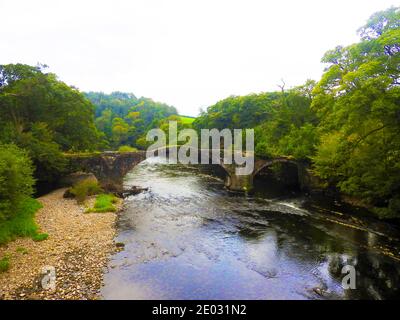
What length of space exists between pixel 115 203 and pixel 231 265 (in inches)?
719

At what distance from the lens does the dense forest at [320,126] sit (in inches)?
819

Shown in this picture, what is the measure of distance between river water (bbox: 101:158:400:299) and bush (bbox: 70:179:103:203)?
194 inches

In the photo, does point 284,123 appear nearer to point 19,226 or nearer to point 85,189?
point 85,189

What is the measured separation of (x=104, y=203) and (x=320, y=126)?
92.7 ft

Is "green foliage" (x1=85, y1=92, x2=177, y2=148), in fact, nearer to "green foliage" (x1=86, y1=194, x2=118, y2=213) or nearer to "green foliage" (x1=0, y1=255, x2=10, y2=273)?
"green foliage" (x1=86, y1=194, x2=118, y2=213)

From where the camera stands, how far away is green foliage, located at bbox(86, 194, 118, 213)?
93.6 ft

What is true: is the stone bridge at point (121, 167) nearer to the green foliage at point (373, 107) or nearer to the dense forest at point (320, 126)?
the dense forest at point (320, 126)

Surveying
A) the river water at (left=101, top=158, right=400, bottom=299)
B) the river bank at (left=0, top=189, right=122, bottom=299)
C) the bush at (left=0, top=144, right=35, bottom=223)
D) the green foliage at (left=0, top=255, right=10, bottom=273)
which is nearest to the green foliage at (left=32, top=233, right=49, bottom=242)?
the river bank at (left=0, top=189, right=122, bottom=299)

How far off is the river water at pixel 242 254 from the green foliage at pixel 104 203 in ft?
5.65

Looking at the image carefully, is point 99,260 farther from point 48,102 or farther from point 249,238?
point 48,102

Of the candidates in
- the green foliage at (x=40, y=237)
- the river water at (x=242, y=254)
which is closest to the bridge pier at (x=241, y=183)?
the river water at (x=242, y=254)

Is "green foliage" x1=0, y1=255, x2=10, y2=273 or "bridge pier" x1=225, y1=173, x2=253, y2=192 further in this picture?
"bridge pier" x1=225, y1=173, x2=253, y2=192

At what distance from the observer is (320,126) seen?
38.1m

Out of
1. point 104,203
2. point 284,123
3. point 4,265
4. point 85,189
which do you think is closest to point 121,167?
point 85,189
